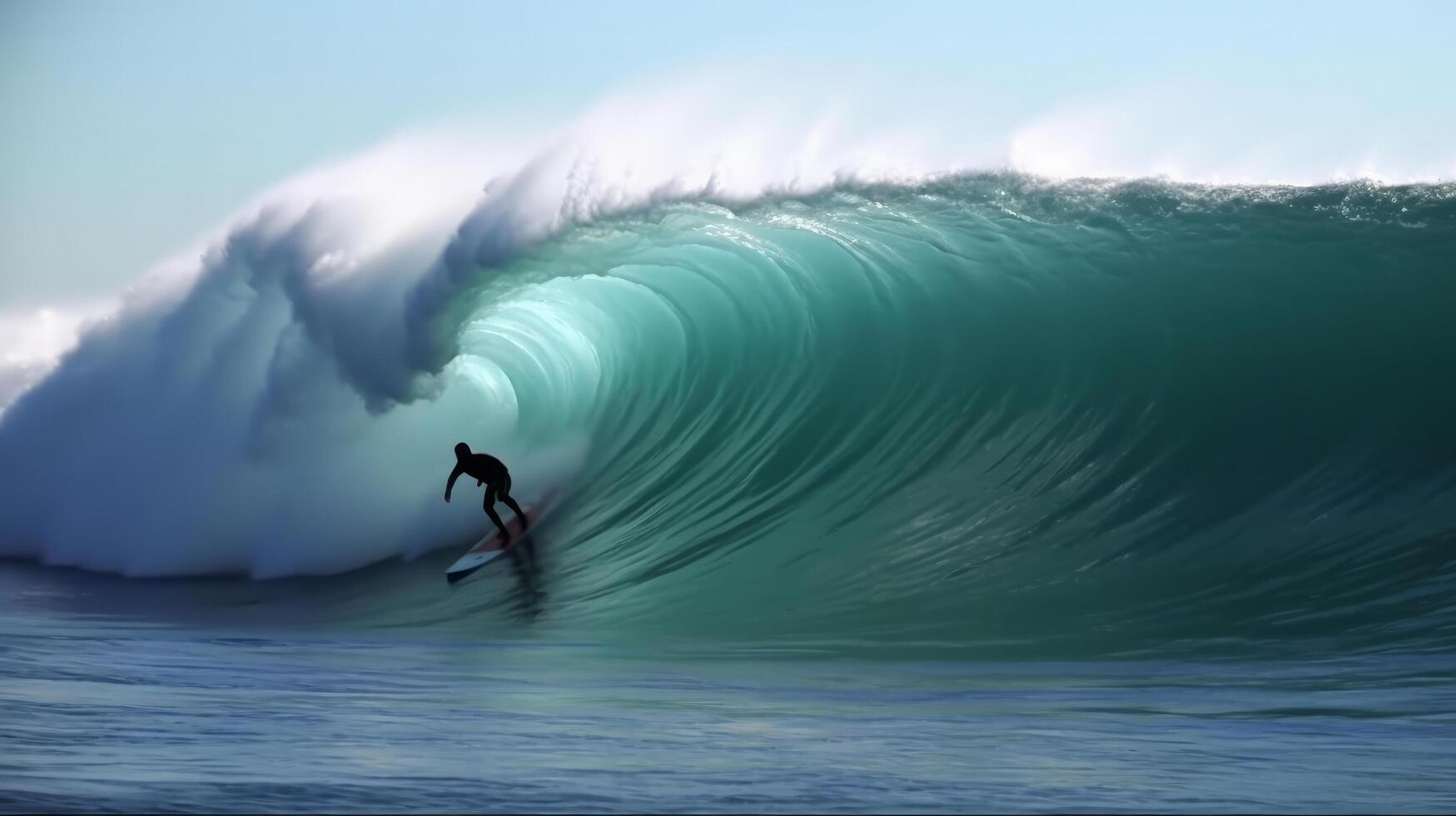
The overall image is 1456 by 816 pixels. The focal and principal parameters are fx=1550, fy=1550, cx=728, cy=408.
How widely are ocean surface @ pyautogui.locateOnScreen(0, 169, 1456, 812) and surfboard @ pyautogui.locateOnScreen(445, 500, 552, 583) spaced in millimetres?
181

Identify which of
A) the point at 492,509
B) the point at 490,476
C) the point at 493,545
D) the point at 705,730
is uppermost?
the point at 490,476

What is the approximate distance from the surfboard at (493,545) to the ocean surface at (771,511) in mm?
181

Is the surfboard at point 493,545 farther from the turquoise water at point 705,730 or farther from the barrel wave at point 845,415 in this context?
the turquoise water at point 705,730

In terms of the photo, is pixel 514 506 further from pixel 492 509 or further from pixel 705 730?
pixel 705 730

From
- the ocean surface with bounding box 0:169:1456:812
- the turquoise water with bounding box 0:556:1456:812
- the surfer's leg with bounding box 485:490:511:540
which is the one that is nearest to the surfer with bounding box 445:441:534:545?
the surfer's leg with bounding box 485:490:511:540

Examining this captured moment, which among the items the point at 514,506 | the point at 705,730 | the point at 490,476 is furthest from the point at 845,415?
the point at 705,730

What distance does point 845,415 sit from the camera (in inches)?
434

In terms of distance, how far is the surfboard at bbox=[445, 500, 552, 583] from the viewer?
32.6ft

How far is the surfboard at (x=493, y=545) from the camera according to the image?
9930 mm

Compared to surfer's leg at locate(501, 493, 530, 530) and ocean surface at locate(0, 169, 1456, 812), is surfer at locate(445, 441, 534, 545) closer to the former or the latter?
surfer's leg at locate(501, 493, 530, 530)

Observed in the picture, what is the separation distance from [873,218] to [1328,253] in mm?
3355

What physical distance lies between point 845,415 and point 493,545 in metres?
2.63

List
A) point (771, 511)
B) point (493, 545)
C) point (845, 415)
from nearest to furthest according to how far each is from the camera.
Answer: point (771, 511)
point (493, 545)
point (845, 415)

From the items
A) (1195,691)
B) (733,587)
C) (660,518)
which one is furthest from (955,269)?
(1195,691)
